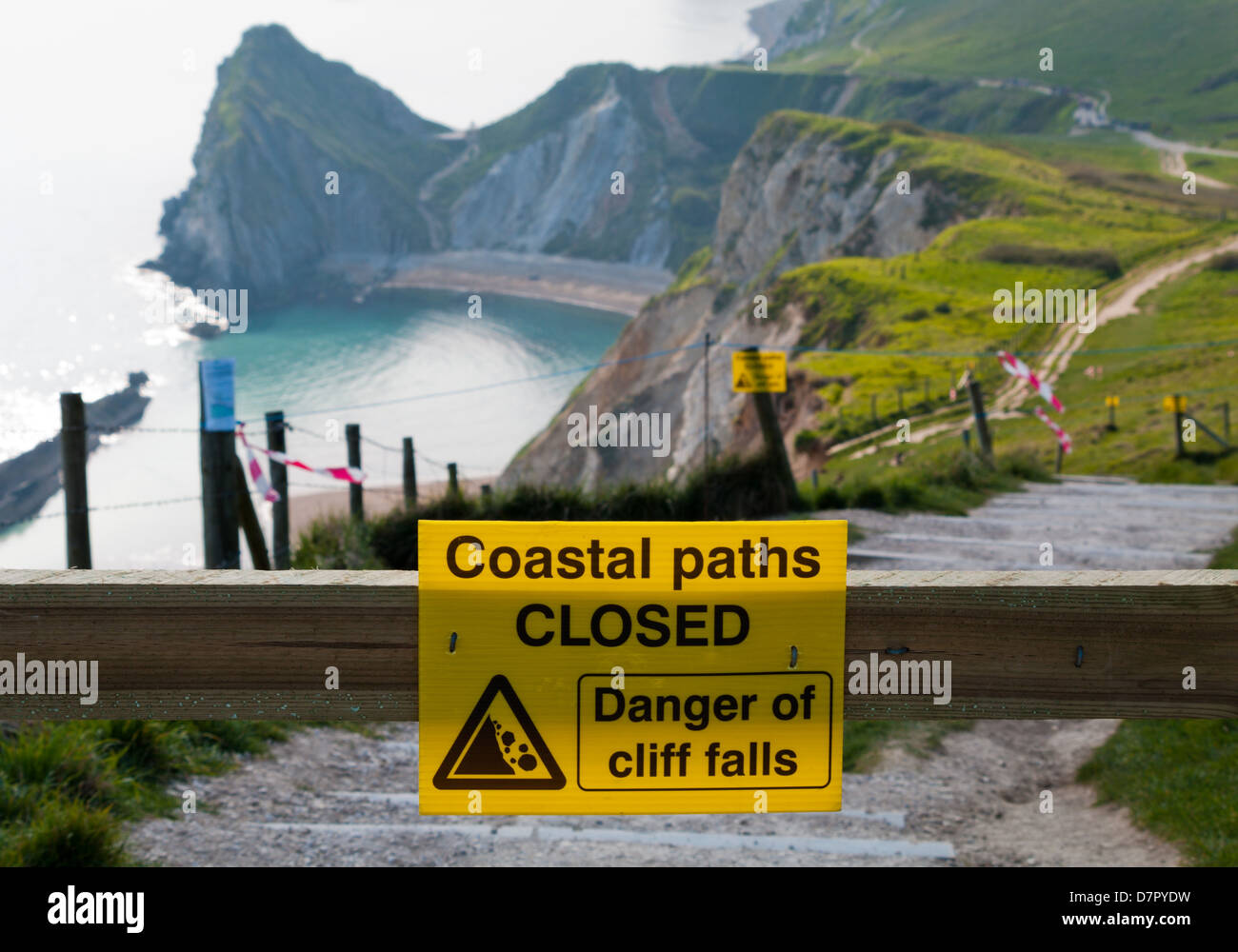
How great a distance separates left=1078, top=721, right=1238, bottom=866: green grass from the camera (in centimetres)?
406

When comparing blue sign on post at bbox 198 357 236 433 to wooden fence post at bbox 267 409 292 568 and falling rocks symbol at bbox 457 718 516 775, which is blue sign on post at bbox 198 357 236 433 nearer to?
wooden fence post at bbox 267 409 292 568

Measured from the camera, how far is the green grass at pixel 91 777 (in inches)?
144

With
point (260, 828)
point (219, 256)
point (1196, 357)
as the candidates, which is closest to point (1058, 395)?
point (1196, 357)

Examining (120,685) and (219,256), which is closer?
(120,685)

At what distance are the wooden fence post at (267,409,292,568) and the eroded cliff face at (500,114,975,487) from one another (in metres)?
40.7

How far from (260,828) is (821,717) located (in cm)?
334

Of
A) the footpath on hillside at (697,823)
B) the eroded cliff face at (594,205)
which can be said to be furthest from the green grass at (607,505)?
the eroded cliff face at (594,205)

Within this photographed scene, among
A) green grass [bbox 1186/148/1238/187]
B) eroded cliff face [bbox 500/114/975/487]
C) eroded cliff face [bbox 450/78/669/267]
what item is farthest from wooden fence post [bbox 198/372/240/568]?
eroded cliff face [bbox 450/78/669/267]

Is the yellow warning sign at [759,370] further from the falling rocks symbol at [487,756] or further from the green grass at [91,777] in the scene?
the falling rocks symbol at [487,756]

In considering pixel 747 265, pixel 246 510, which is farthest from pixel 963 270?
pixel 246 510

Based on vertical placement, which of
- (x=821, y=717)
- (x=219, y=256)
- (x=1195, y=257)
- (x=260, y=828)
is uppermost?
(x=219, y=256)
